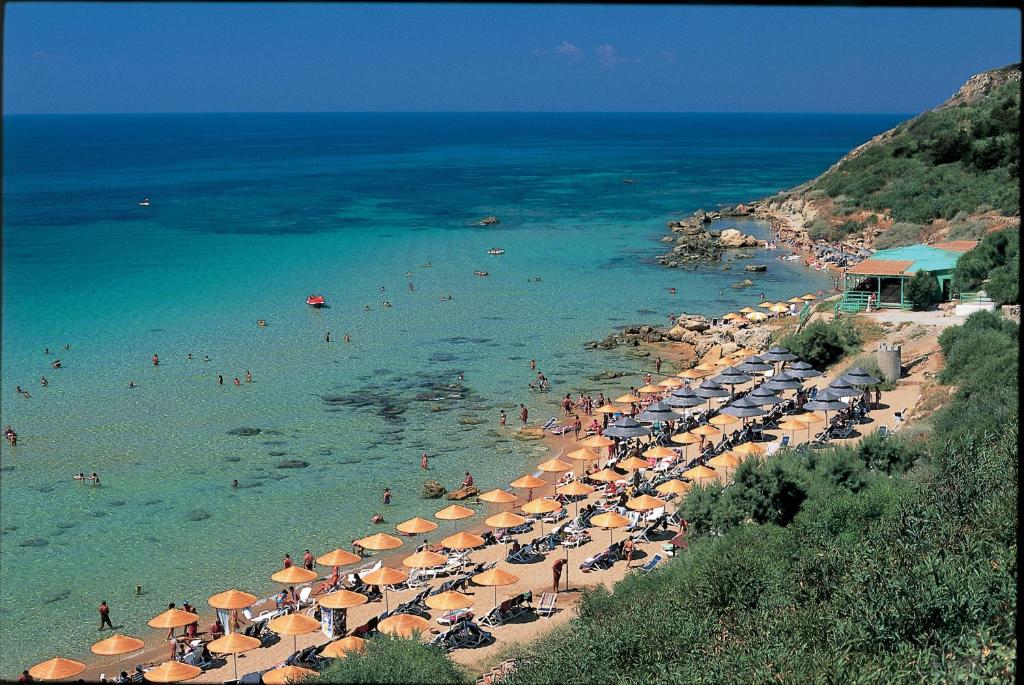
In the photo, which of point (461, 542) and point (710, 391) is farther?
point (710, 391)

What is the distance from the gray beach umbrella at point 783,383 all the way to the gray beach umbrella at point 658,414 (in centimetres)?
293

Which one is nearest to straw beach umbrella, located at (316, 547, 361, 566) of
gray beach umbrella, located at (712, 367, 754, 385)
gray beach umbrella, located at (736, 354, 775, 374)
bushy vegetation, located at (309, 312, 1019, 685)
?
bushy vegetation, located at (309, 312, 1019, 685)

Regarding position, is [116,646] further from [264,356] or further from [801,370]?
[264,356]

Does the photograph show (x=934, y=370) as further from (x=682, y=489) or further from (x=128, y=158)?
(x=128, y=158)

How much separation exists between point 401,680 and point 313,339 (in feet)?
116

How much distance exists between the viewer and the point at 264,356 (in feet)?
141

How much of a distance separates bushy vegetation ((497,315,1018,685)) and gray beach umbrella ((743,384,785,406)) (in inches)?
307

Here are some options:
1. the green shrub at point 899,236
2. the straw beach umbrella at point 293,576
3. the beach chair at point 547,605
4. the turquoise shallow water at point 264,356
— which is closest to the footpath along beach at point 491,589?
the beach chair at point 547,605

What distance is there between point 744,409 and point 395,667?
56.4 ft

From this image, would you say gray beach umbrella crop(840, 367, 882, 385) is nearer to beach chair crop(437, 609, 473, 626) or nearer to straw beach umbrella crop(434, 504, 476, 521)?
straw beach umbrella crop(434, 504, 476, 521)

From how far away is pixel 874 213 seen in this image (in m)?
63.1

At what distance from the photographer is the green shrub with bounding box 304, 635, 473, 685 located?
11453 millimetres

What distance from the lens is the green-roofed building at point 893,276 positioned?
36031mm

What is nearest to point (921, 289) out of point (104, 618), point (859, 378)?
point (859, 378)
